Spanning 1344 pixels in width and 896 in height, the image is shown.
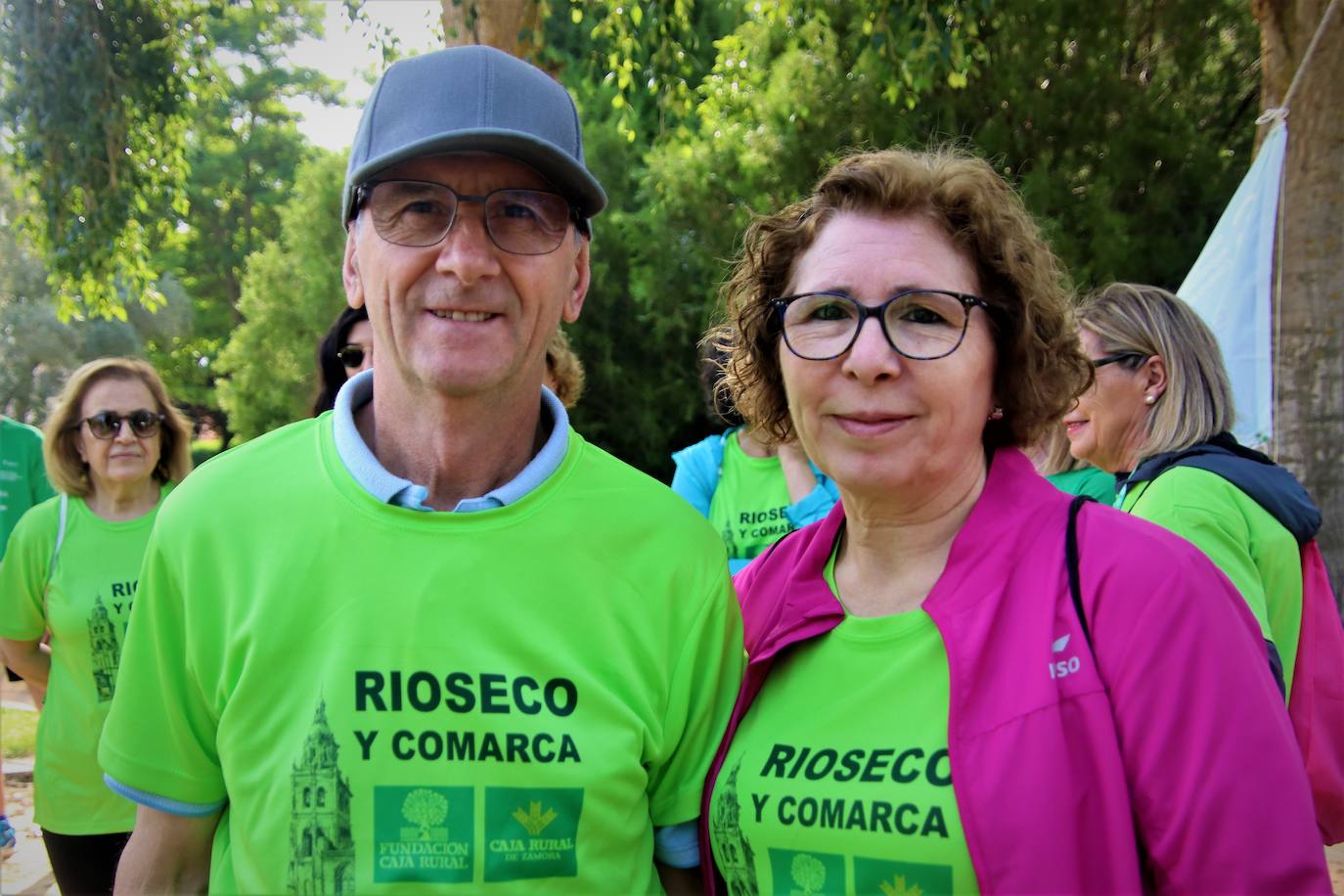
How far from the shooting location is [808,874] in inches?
72.1

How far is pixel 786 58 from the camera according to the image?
30.4 feet

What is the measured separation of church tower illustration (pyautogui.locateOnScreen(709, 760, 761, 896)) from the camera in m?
1.93

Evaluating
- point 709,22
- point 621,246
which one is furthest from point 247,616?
point 709,22

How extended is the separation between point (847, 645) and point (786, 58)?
815 cm

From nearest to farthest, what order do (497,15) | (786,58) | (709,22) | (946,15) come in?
(497,15), (946,15), (786,58), (709,22)

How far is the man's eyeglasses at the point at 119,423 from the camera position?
4566 mm

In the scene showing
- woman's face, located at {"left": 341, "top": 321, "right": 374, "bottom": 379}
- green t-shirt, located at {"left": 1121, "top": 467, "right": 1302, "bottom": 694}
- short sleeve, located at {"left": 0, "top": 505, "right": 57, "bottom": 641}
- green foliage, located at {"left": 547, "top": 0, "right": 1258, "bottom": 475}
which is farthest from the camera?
green foliage, located at {"left": 547, "top": 0, "right": 1258, "bottom": 475}

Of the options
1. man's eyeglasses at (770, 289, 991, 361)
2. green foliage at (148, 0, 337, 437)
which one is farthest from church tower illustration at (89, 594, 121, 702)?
green foliage at (148, 0, 337, 437)

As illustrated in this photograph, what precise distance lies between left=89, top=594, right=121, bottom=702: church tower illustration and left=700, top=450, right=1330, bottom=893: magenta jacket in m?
3.39

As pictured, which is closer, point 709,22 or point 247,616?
point 247,616

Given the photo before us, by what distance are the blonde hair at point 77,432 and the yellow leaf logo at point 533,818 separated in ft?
11.6

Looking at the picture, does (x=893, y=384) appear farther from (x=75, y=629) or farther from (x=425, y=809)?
(x=75, y=629)

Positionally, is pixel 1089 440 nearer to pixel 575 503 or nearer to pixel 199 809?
pixel 575 503

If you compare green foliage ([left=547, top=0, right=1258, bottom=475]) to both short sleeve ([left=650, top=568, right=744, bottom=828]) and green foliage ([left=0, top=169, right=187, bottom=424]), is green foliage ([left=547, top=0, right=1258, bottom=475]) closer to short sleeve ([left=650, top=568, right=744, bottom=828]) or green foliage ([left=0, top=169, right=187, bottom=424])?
short sleeve ([left=650, top=568, right=744, bottom=828])
